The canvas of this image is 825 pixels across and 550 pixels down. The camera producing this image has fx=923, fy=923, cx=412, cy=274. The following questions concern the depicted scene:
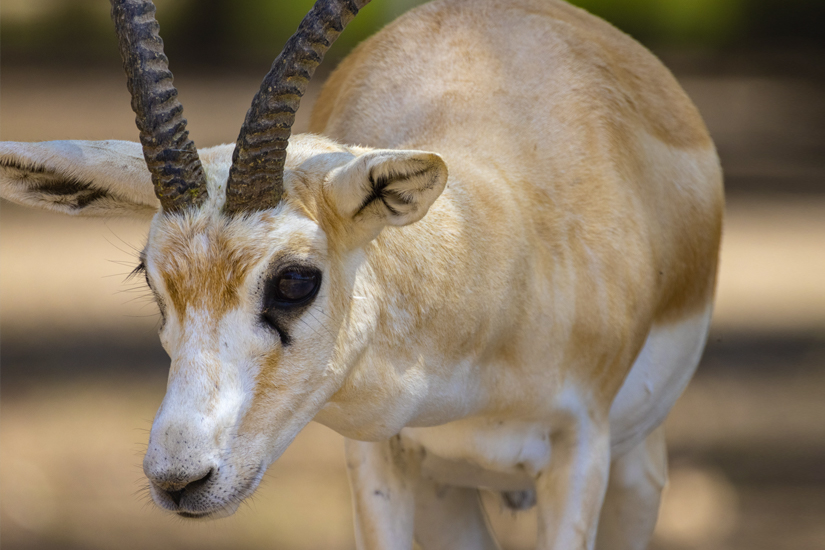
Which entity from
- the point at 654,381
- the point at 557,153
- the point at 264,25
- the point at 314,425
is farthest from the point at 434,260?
the point at 264,25

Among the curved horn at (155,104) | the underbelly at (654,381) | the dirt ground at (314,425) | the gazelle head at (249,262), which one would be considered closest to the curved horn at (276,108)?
the gazelle head at (249,262)

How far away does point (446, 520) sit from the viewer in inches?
123

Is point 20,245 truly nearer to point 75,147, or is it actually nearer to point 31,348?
point 31,348

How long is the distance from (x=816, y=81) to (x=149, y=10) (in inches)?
286

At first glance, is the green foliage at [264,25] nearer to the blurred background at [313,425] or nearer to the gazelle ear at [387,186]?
the blurred background at [313,425]

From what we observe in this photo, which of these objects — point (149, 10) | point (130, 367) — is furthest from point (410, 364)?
point (130, 367)

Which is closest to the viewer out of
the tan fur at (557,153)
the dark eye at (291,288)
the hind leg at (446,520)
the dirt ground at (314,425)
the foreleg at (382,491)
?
the dark eye at (291,288)

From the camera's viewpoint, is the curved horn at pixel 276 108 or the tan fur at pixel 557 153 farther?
the tan fur at pixel 557 153

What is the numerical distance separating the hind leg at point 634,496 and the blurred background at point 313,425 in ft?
2.84

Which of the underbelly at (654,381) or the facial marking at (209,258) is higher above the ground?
the facial marking at (209,258)

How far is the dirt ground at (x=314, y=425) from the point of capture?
14.1ft

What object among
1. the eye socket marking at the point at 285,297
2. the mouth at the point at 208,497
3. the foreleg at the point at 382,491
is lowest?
the foreleg at the point at 382,491

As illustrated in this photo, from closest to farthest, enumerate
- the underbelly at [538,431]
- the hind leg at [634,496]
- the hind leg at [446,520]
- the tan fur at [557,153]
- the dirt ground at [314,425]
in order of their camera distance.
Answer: the tan fur at [557,153], the underbelly at [538,431], the hind leg at [446,520], the hind leg at [634,496], the dirt ground at [314,425]

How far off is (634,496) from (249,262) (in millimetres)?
2159
